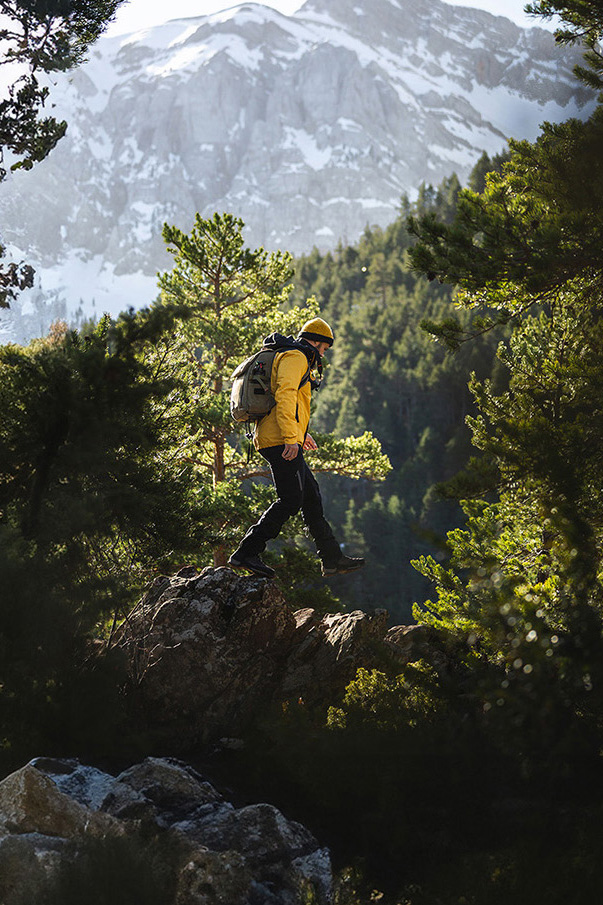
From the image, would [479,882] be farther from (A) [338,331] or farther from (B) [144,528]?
(A) [338,331]

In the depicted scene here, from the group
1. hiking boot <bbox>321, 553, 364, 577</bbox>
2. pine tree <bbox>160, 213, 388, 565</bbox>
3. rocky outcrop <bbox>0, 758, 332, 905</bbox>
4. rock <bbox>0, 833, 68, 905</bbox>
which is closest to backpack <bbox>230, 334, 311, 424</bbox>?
hiking boot <bbox>321, 553, 364, 577</bbox>

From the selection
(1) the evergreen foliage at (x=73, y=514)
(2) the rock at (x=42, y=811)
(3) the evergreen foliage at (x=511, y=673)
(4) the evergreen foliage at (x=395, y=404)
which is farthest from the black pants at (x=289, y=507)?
(4) the evergreen foliage at (x=395, y=404)

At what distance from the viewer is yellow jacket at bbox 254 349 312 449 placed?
23.5 ft

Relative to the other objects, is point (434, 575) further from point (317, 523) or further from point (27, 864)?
point (27, 864)

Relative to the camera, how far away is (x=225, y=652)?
22.9 ft

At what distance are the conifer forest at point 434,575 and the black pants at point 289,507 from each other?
3.20 ft

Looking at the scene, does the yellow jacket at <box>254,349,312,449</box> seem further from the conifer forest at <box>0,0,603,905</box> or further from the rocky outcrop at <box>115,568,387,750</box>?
the rocky outcrop at <box>115,568,387,750</box>

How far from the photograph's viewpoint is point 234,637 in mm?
7078

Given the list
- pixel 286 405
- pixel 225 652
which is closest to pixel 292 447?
pixel 286 405

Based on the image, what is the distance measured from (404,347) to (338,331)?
1337cm

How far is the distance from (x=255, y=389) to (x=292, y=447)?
24.9 inches

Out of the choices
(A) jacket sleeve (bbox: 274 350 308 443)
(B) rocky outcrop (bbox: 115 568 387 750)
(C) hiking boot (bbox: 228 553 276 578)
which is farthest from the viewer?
(C) hiking boot (bbox: 228 553 276 578)

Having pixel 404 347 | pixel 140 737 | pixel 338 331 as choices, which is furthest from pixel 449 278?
pixel 338 331

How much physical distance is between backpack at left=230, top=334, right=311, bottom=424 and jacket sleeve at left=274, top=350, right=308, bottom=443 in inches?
4.5
